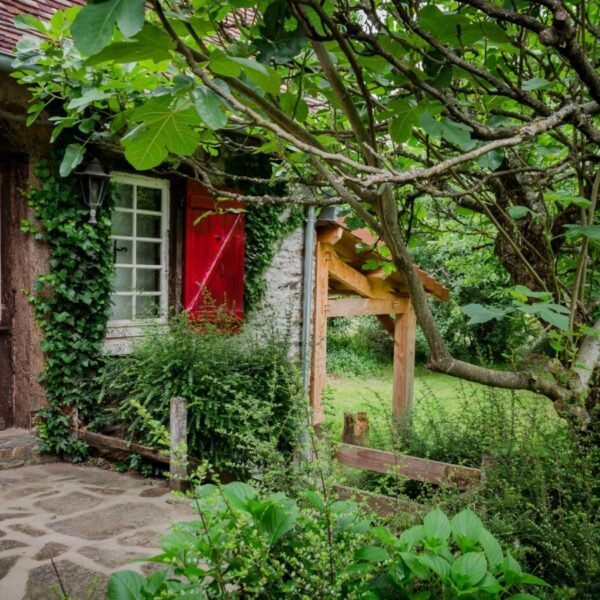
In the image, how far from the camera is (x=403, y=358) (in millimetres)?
9266

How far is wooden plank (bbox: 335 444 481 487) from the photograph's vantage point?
13.3ft

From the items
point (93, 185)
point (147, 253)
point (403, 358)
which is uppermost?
point (93, 185)

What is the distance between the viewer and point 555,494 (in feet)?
10.0

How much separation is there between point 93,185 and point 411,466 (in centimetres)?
341

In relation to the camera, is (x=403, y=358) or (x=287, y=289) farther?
(x=403, y=358)

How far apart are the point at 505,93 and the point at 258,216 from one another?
572 cm

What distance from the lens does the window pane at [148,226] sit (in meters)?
6.29

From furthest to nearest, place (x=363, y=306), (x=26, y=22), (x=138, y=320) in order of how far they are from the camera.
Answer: (x=363, y=306)
(x=138, y=320)
(x=26, y=22)

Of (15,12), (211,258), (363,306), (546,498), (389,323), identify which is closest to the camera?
(546,498)

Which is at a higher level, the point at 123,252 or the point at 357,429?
the point at 123,252

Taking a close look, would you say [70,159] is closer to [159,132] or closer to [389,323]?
[159,132]

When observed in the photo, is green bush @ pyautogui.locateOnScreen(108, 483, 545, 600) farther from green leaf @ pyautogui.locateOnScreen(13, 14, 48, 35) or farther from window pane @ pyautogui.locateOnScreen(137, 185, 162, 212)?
window pane @ pyautogui.locateOnScreen(137, 185, 162, 212)

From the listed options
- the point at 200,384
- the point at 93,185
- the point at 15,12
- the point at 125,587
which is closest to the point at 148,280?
the point at 93,185

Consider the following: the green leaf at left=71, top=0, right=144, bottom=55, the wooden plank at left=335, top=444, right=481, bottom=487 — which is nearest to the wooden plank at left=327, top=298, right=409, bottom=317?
the wooden plank at left=335, top=444, right=481, bottom=487
